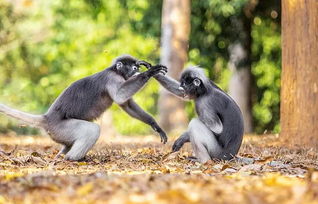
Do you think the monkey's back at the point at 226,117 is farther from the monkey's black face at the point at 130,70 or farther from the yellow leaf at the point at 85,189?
the yellow leaf at the point at 85,189

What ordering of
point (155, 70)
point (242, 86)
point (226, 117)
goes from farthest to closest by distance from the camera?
point (242, 86) < point (155, 70) < point (226, 117)

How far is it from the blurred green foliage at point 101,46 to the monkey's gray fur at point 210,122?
11057mm

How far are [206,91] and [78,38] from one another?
17.4 m

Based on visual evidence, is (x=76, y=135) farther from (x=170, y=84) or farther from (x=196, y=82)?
(x=196, y=82)

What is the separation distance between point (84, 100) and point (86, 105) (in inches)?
2.8

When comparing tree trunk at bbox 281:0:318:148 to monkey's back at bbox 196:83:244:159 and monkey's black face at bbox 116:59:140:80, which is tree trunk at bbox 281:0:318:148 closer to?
monkey's back at bbox 196:83:244:159

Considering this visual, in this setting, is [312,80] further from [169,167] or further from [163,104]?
[163,104]

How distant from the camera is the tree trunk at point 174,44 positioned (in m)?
16.5

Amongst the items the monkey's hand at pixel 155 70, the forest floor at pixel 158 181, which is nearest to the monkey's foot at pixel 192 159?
the forest floor at pixel 158 181

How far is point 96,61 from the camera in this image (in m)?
24.6

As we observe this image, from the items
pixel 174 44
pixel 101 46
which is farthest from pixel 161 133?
pixel 101 46

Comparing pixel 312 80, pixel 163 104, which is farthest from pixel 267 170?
pixel 163 104

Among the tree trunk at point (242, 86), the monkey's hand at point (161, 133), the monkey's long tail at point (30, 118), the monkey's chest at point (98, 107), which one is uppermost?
the monkey's chest at point (98, 107)

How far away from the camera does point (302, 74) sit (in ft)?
34.0
